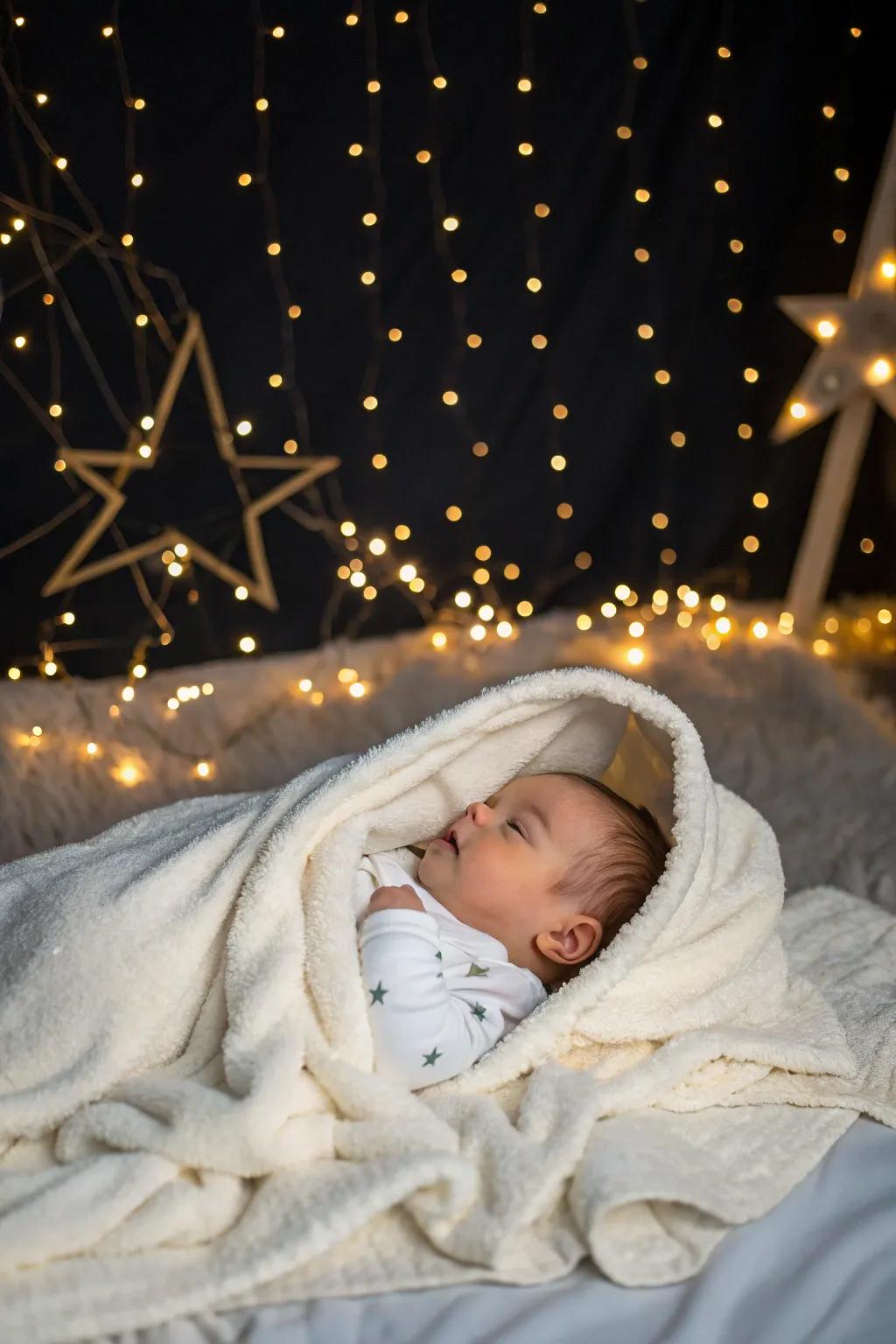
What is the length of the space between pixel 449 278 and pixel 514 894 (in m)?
1.33

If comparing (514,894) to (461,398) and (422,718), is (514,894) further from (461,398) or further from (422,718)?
(461,398)

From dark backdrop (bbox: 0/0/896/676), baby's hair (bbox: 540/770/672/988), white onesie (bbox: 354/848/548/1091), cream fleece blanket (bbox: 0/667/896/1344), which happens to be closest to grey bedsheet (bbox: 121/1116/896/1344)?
cream fleece blanket (bbox: 0/667/896/1344)

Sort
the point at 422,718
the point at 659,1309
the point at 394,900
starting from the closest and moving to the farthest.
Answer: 1. the point at 659,1309
2. the point at 394,900
3. the point at 422,718

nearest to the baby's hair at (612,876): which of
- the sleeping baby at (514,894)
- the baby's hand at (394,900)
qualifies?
the sleeping baby at (514,894)

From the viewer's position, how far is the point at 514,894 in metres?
1.29

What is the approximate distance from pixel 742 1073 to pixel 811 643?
4.27 feet

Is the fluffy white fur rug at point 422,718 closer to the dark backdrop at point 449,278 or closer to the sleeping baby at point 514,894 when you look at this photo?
the dark backdrop at point 449,278

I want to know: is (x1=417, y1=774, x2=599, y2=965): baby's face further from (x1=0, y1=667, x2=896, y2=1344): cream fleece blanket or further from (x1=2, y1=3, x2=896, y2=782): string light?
(x1=2, y1=3, x2=896, y2=782): string light

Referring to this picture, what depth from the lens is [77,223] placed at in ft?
6.68

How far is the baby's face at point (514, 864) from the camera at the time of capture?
128 centimetres

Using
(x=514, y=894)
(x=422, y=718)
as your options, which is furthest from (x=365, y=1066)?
(x=422, y=718)

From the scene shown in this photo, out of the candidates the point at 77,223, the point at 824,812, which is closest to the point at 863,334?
the point at 824,812

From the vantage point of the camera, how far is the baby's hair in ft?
4.20

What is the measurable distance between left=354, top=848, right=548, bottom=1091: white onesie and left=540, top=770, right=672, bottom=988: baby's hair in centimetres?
8
